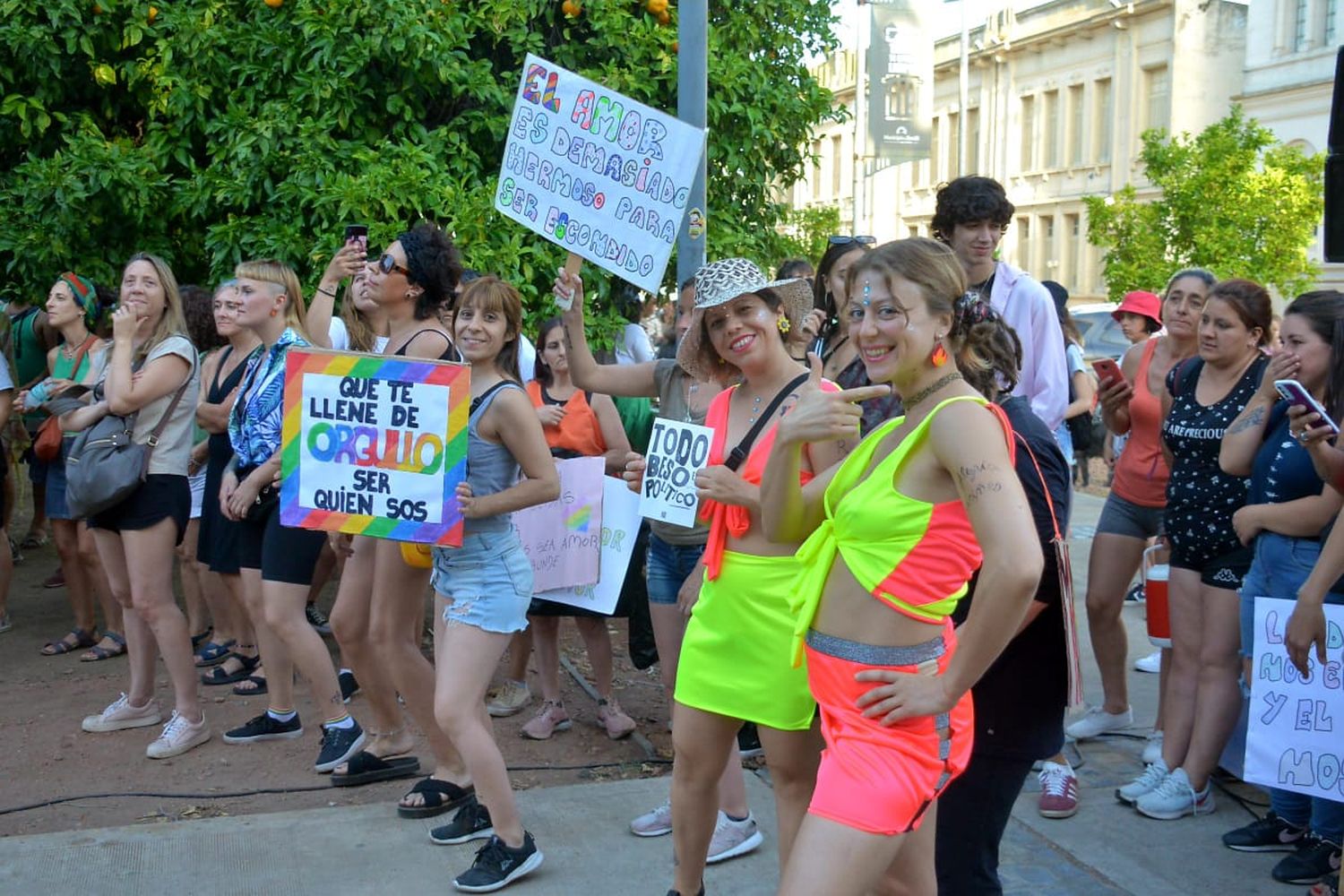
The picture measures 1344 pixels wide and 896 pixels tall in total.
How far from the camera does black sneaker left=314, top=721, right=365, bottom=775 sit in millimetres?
5699

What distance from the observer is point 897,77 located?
2211 centimetres

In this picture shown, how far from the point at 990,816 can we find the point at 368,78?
546 centimetres

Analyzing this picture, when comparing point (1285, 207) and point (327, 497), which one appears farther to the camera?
point (1285, 207)

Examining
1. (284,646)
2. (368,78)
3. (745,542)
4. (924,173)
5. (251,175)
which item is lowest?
(284,646)

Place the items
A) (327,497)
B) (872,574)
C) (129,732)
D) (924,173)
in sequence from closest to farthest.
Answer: (872,574), (327,497), (129,732), (924,173)

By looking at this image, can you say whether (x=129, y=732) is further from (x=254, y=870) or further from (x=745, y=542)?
Result: (x=745, y=542)

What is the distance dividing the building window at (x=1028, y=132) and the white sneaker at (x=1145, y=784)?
42.1 metres

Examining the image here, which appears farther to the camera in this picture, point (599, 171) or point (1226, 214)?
point (1226, 214)

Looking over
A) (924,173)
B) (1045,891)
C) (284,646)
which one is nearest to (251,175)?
(284,646)

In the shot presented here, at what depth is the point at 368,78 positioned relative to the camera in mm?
7336

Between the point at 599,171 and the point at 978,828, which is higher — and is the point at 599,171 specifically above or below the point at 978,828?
above

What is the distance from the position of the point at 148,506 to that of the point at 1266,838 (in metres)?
4.67

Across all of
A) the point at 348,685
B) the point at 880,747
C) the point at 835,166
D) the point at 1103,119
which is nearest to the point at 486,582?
the point at 880,747

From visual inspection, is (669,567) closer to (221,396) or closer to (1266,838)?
(1266,838)
